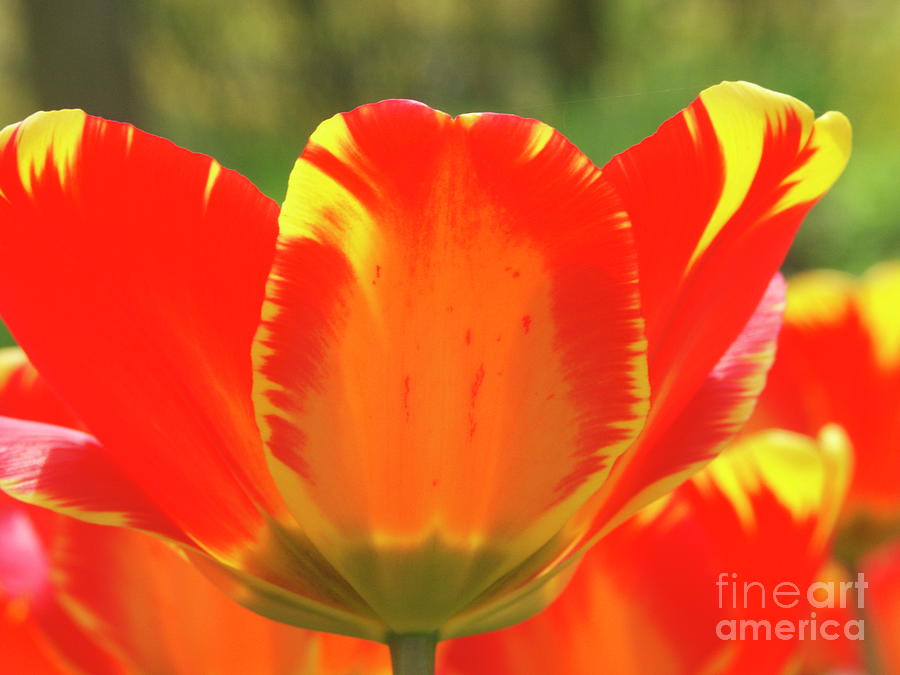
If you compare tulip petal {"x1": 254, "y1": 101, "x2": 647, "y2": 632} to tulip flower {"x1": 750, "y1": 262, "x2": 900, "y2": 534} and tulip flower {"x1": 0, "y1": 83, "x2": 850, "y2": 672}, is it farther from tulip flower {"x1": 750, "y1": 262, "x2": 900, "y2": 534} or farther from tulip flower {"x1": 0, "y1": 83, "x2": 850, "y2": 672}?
tulip flower {"x1": 750, "y1": 262, "x2": 900, "y2": 534}

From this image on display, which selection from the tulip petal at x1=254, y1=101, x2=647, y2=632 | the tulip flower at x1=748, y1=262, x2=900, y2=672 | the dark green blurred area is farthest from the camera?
the dark green blurred area

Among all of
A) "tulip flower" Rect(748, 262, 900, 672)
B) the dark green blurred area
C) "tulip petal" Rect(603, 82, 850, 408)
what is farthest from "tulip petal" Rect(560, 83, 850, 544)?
the dark green blurred area

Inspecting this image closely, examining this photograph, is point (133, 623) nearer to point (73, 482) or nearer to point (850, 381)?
point (73, 482)

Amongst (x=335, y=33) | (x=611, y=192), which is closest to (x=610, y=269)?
(x=611, y=192)

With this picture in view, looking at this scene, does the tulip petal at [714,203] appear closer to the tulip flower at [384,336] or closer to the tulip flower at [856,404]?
the tulip flower at [384,336]

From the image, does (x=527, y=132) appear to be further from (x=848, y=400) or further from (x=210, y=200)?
(x=848, y=400)

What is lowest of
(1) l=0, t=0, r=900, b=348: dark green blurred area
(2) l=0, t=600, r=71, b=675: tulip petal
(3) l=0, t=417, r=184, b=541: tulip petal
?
(2) l=0, t=600, r=71, b=675: tulip petal

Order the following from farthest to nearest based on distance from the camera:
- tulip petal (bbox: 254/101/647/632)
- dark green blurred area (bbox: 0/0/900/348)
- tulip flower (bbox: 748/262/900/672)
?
dark green blurred area (bbox: 0/0/900/348)
tulip flower (bbox: 748/262/900/672)
tulip petal (bbox: 254/101/647/632)

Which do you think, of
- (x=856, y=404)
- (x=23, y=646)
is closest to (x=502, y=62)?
(x=856, y=404)
